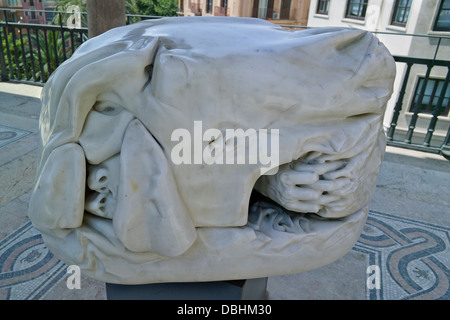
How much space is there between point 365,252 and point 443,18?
326 inches

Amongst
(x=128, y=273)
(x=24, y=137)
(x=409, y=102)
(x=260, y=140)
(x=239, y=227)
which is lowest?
(x=409, y=102)

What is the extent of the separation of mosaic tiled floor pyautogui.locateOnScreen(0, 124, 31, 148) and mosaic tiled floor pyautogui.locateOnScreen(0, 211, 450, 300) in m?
1.18

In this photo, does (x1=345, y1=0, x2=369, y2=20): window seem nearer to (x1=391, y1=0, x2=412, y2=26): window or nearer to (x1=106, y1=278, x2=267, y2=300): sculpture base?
(x1=391, y1=0, x2=412, y2=26): window

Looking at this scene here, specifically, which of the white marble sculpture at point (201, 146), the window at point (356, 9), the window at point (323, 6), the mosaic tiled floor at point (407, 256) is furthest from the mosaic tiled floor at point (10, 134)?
the window at point (323, 6)

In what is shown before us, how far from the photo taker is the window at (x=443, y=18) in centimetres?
782

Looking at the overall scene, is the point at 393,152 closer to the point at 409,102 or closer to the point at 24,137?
the point at 24,137

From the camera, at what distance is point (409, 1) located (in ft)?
27.5

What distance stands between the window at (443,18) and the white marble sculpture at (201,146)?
8640 millimetres

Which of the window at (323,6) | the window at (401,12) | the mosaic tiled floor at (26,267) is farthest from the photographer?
the window at (323,6)

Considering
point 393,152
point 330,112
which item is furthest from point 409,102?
point 330,112

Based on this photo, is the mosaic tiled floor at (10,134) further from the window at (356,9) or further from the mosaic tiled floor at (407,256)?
the window at (356,9)

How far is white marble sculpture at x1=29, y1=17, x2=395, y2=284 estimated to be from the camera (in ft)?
2.86

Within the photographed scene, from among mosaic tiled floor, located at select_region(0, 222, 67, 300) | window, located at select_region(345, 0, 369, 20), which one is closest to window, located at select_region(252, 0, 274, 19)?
window, located at select_region(345, 0, 369, 20)
